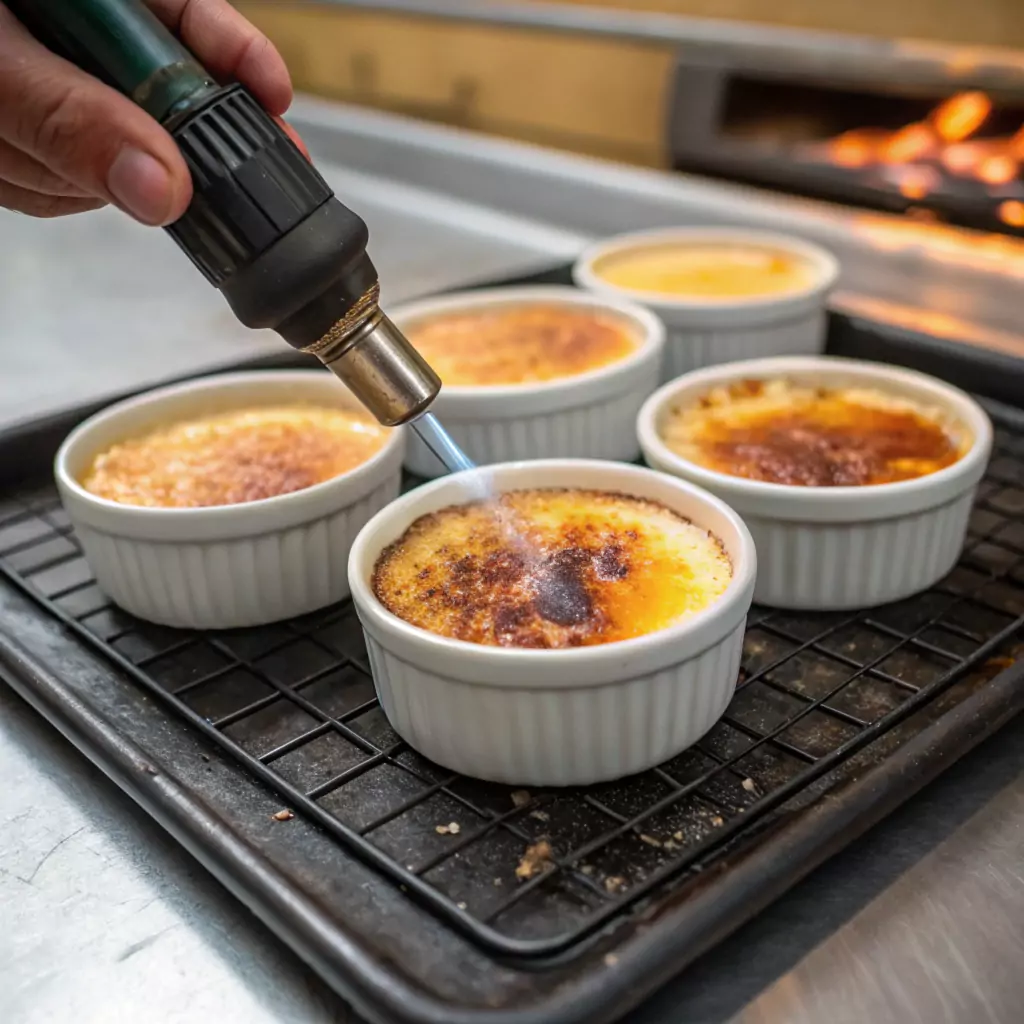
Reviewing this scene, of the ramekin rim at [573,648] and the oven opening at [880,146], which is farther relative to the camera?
the oven opening at [880,146]

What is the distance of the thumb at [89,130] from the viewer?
75 cm

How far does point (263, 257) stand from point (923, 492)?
655 millimetres

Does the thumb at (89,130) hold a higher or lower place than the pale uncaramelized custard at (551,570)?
higher

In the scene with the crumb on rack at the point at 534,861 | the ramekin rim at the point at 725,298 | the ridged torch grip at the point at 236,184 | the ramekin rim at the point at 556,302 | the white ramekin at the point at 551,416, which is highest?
the ridged torch grip at the point at 236,184

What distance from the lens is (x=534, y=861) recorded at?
2.75 feet

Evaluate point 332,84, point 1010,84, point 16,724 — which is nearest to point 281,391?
point 16,724

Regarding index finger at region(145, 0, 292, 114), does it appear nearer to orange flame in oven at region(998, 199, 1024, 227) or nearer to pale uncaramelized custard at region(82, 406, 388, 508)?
pale uncaramelized custard at region(82, 406, 388, 508)

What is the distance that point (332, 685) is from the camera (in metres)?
1.07

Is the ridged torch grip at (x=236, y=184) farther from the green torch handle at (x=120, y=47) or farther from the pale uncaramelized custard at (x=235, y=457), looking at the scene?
the pale uncaramelized custard at (x=235, y=457)

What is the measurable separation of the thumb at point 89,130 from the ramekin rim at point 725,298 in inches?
35.8

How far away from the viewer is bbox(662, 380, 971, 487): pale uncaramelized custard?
1229 mm

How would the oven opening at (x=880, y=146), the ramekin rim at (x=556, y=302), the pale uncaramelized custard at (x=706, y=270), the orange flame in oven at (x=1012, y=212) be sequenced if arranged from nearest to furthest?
the ramekin rim at (x=556, y=302)
the pale uncaramelized custard at (x=706, y=270)
the orange flame in oven at (x=1012, y=212)
the oven opening at (x=880, y=146)

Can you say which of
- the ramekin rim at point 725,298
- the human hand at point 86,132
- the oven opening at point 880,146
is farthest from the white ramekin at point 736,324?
the human hand at point 86,132

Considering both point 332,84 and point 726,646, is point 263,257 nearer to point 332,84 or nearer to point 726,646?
point 726,646
